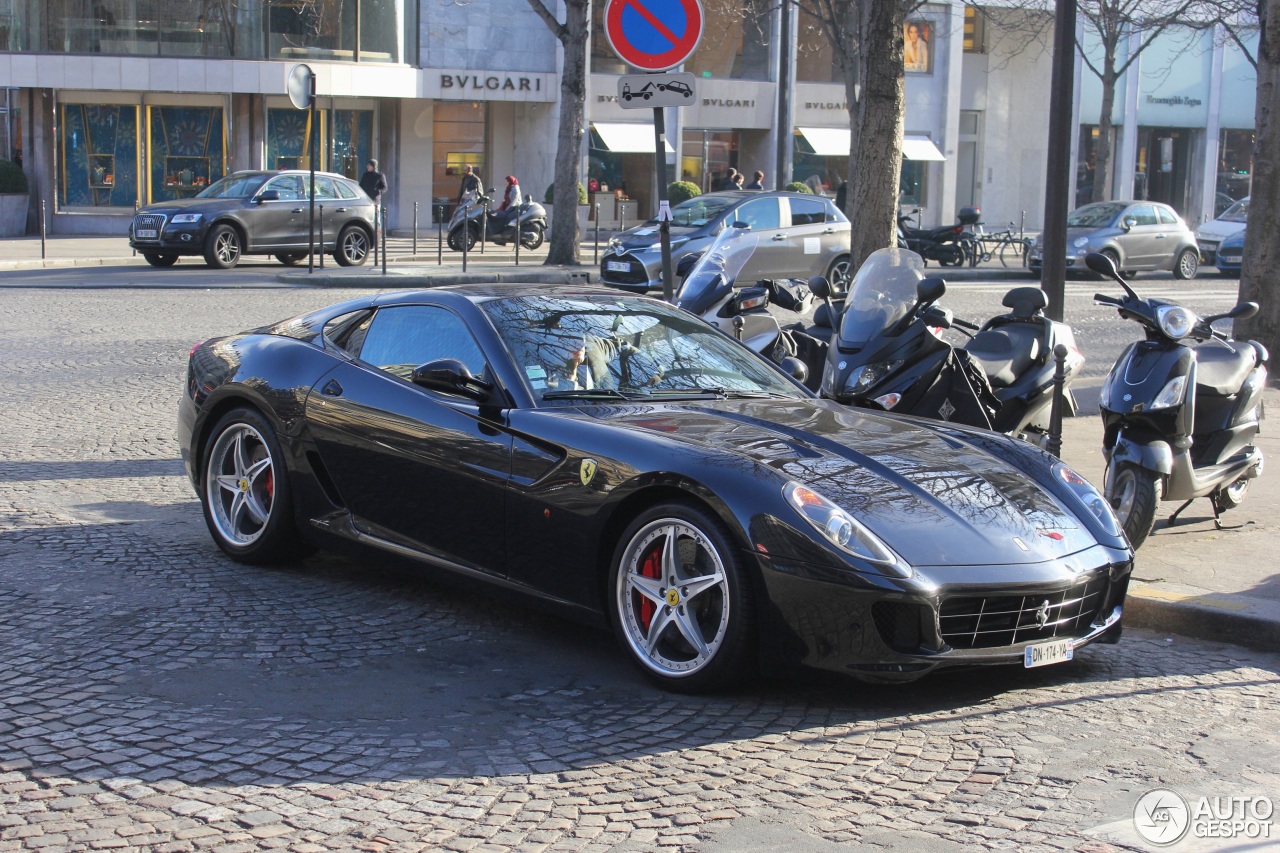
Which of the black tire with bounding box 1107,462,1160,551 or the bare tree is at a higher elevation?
the bare tree

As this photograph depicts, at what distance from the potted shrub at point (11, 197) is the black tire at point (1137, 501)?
30.2 m

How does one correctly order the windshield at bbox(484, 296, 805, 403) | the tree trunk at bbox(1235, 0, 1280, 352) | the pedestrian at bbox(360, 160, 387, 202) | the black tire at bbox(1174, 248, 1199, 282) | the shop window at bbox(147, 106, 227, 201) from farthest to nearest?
1. the shop window at bbox(147, 106, 227, 201)
2. the pedestrian at bbox(360, 160, 387, 202)
3. the black tire at bbox(1174, 248, 1199, 282)
4. the tree trunk at bbox(1235, 0, 1280, 352)
5. the windshield at bbox(484, 296, 805, 403)

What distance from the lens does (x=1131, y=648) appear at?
5.94m

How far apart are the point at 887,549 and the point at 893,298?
11.1 feet

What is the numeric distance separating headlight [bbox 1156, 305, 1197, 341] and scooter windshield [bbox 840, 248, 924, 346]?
4.23 feet

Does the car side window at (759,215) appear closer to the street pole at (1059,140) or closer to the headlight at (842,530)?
the street pole at (1059,140)

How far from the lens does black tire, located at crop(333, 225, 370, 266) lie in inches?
1012

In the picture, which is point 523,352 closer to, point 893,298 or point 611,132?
point 893,298

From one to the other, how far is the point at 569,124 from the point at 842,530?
22.3m

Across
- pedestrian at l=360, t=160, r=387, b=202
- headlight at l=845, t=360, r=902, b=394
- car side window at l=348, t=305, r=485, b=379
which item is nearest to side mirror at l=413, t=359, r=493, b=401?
car side window at l=348, t=305, r=485, b=379

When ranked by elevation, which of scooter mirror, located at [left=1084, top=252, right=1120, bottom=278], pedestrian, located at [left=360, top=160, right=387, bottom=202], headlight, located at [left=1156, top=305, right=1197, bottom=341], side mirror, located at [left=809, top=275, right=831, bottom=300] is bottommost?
headlight, located at [left=1156, top=305, right=1197, bottom=341]

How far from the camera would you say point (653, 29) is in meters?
8.85

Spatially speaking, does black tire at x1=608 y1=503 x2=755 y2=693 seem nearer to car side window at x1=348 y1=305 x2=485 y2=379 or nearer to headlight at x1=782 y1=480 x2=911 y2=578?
headlight at x1=782 y1=480 x2=911 y2=578

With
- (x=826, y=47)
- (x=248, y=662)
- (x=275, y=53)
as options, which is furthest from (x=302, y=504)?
(x=826, y=47)
